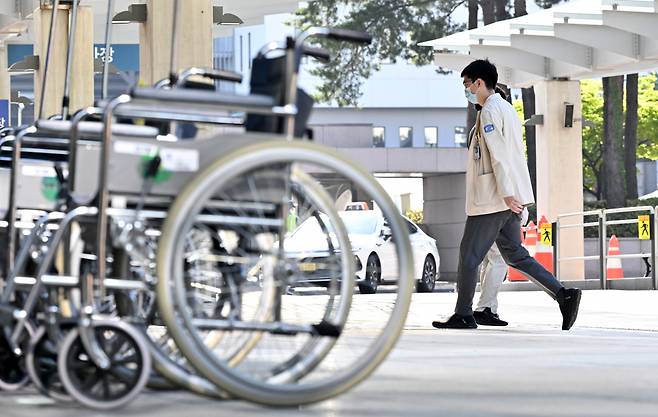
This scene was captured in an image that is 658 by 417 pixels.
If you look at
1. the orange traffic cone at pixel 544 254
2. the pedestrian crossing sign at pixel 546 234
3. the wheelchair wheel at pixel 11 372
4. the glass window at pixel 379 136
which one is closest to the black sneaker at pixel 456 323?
the wheelchair wheel at pixel 11 372

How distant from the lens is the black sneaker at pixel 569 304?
30.2ft

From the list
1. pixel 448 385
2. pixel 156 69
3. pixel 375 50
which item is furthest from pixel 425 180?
pixel 448 385

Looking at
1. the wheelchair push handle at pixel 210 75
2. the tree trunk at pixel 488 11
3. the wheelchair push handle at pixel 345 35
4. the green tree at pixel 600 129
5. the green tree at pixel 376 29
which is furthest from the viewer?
the green tree at pixel 600 129

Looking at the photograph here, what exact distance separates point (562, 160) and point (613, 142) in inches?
649

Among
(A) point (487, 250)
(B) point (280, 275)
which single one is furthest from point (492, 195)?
(B) point (280, 275)

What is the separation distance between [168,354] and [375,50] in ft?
146

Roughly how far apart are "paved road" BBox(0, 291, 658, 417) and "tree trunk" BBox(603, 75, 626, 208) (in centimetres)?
3215

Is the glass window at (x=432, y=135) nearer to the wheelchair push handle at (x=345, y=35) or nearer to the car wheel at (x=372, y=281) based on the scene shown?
the car wheel at (x=372, y=281)

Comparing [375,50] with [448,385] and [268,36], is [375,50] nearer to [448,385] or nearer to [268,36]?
[268,36]

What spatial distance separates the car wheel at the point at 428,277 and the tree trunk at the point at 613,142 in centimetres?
1458

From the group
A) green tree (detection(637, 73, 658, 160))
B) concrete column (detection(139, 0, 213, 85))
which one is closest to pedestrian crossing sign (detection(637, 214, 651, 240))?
concrete column (detection(139, 0, 213, 85))

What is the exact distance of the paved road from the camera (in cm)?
409

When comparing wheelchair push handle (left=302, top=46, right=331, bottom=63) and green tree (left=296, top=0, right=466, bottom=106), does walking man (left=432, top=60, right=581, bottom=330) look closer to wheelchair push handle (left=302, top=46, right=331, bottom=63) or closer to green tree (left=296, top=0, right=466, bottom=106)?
wheelchair push handle (left=302, top=46, right=331, bottom=63)

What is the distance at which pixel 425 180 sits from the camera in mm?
43562
